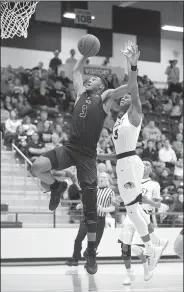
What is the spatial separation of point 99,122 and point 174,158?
9.55m

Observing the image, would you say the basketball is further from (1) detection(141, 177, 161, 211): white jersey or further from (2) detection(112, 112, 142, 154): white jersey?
(1) detection(141, 177, 161, 211): white jersey

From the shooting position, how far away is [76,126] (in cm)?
862

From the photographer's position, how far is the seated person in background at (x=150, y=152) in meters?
15.6

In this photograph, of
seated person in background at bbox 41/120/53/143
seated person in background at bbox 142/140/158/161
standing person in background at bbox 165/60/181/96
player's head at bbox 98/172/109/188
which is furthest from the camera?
standing person in background at bbox 165/60/181/96

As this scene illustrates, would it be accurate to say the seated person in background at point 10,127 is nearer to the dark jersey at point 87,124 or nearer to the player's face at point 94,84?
the player's face at point 94,84

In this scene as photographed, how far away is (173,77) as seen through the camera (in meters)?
28.3

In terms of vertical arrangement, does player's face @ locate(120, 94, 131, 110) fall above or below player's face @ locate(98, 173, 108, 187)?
above

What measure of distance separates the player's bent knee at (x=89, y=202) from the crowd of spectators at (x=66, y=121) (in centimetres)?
640

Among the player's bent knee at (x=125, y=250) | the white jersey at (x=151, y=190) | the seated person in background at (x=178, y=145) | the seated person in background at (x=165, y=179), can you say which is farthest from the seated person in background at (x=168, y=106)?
the white jersey at (x=151, y=190)

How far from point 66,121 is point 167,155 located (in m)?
4.65

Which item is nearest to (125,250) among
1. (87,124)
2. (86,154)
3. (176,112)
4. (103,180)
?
(103,180)

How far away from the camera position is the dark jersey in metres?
8.59

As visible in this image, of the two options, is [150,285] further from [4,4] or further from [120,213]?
[4,4]

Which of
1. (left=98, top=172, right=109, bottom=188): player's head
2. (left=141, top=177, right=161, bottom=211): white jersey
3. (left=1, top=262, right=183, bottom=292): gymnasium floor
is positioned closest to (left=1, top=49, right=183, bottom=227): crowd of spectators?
(left=98, top=172, right=109, bottom=188): player's head
